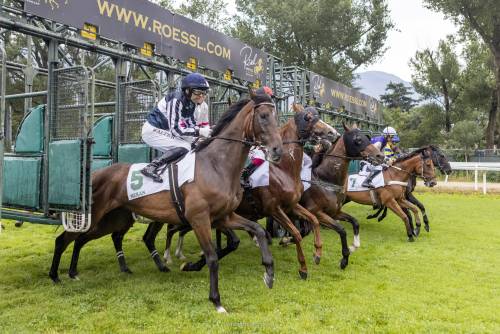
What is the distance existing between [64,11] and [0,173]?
274 cm

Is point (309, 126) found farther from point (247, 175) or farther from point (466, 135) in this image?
point (466, 135)

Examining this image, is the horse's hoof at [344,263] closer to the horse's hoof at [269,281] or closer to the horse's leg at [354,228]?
the horse's leg at [354,228]

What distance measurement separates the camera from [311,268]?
6152 mm

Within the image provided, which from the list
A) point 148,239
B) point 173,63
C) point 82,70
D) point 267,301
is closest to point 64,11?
point 82,70

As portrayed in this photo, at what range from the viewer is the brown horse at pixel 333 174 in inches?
267

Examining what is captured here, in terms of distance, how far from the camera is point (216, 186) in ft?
14.9

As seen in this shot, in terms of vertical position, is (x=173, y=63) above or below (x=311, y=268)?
above

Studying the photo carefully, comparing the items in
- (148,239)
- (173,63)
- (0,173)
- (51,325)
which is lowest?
(51,325)

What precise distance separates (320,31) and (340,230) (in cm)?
2531

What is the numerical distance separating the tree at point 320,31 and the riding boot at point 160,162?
25794mm

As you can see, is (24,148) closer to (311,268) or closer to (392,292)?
(311,268)

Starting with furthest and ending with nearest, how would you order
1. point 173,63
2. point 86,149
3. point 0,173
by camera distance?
point 173,63 → point 86,149 → point 0,173

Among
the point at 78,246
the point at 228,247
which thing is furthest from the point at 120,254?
the point at 228,247

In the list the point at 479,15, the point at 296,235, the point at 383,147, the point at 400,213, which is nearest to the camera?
the point at 296,235
